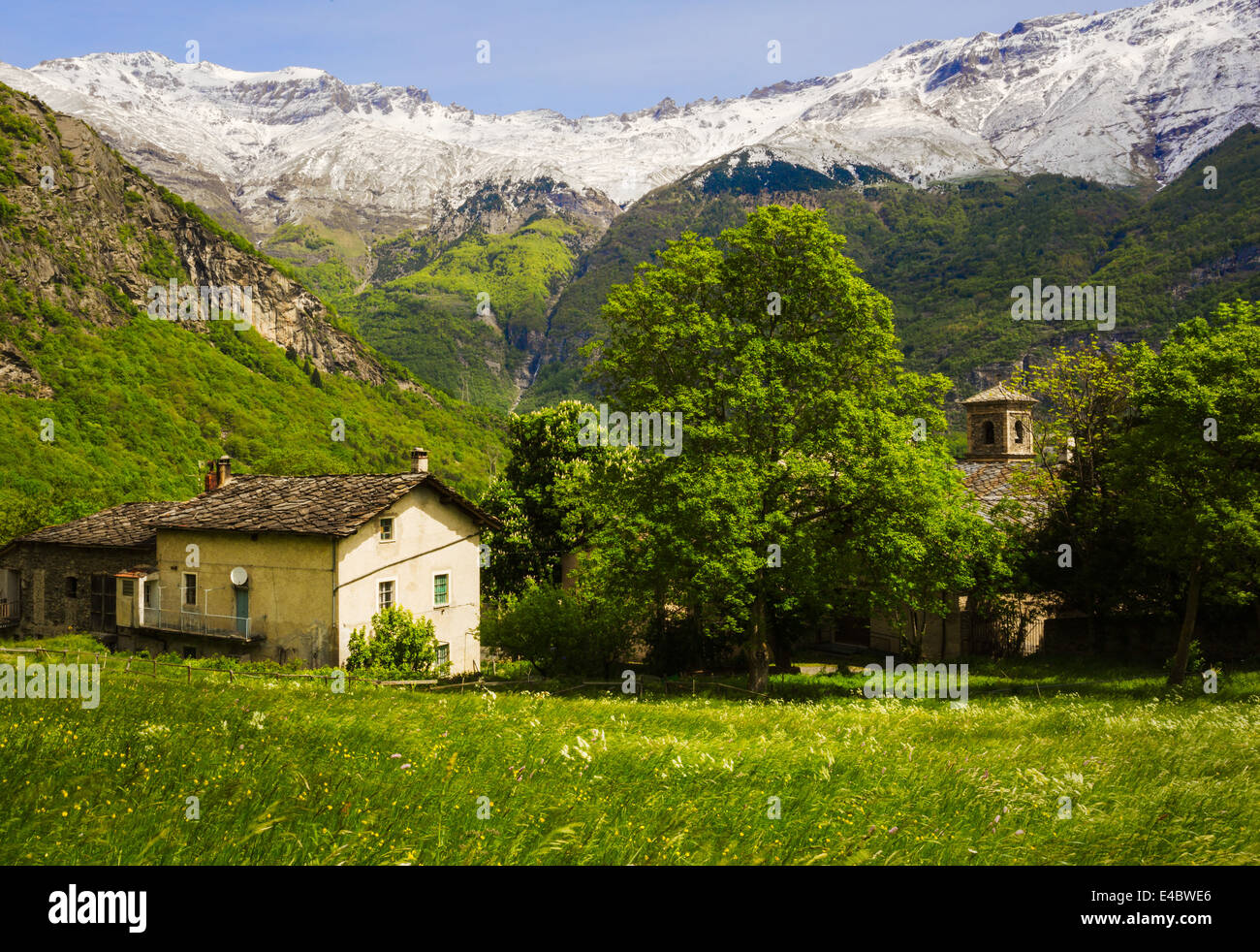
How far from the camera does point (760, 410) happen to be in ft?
82.3

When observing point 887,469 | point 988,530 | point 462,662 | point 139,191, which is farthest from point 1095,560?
point 139,191

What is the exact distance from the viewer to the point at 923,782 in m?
8.09

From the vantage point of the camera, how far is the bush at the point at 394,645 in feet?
110

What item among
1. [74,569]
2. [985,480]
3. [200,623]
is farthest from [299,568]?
[985,480]

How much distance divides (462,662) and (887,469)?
2316 centimetres

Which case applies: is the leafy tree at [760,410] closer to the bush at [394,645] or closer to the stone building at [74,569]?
the bush at [394,645]

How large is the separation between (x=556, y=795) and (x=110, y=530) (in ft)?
152

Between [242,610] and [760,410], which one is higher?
[760,410]

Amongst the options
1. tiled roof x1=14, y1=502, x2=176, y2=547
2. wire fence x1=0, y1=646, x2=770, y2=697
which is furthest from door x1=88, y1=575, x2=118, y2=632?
wire fence x1=0, y1=646, x2=770, y2=697

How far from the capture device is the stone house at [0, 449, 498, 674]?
34250 mm

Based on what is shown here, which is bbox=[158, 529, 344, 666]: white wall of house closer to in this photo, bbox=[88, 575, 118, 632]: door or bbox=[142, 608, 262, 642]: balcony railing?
bbox=[142, 608, 262, 642]: balcony railing

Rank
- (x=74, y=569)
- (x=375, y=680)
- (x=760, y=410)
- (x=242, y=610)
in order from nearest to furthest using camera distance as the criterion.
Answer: (x=760, y=410) < (x=375, y=680) < (x=242, y=610) < (x=74, y=569)

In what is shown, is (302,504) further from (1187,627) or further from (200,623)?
(1187,627)
